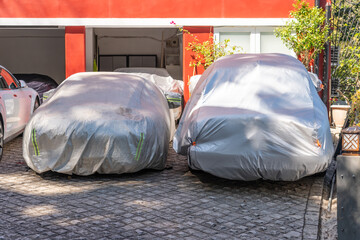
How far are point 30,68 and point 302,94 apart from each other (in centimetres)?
1455

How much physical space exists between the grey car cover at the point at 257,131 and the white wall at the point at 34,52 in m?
13.4

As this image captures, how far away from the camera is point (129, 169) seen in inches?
282

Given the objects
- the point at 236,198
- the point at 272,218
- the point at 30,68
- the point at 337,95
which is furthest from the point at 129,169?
the point at 30,68

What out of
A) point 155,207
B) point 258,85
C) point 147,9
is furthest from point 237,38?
point 155,207

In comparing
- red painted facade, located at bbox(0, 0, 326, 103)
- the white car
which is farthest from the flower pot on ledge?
the white car

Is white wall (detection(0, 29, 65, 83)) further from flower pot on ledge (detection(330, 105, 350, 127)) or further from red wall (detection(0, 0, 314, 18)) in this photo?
flower pot on ledge (detection(330, 105, 350, 127))

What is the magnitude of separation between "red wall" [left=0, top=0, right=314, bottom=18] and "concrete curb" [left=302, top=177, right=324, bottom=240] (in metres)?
6.36

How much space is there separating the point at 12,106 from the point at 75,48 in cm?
402

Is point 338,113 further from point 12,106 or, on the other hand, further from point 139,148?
point 12,106

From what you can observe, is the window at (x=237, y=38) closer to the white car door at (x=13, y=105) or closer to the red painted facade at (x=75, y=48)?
the red painted facade at (x=75, y=48)

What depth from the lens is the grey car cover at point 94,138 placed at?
704 cm

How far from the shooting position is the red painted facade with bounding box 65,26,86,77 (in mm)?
12953

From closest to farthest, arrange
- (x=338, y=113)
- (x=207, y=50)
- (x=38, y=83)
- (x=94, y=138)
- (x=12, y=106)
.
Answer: (x=94, y=138), (x=12, y=106), (x=207, y=50), (x=338, y=113), (x=38, y=83)

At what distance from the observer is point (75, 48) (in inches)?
512
